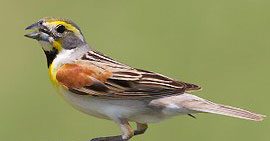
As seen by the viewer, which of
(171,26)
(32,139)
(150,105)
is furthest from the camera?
(171,26)

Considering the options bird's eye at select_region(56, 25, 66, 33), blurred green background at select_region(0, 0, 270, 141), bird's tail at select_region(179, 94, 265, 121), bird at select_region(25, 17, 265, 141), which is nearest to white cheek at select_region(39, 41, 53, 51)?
bird at select_region(25, 17, 265, 141)

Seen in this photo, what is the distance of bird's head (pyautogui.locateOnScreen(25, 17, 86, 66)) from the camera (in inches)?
347

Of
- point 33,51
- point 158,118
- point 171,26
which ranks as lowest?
point 158,118

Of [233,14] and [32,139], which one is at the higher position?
[233,14]

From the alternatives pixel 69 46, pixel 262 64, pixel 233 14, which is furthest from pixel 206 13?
pixel 69 46

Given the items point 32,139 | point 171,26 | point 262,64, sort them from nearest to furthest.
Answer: point 32,139 < point 262,64 < point 171,26

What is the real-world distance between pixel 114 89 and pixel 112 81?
0.09m

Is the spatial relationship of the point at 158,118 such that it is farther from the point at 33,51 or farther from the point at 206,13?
the point at 206,13

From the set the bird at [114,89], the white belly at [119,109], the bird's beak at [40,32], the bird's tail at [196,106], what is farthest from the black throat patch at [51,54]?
the bird's tail at [196,106]

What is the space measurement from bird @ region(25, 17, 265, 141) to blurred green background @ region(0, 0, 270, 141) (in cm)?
387

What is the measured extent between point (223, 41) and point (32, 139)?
178 inches

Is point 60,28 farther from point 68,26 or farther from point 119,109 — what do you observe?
point 119,109

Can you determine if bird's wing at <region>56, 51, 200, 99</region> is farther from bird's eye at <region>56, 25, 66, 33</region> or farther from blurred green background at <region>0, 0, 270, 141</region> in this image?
blurred green background at <region>0, 0, 270, 141</region>

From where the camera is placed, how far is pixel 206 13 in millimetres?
17453
